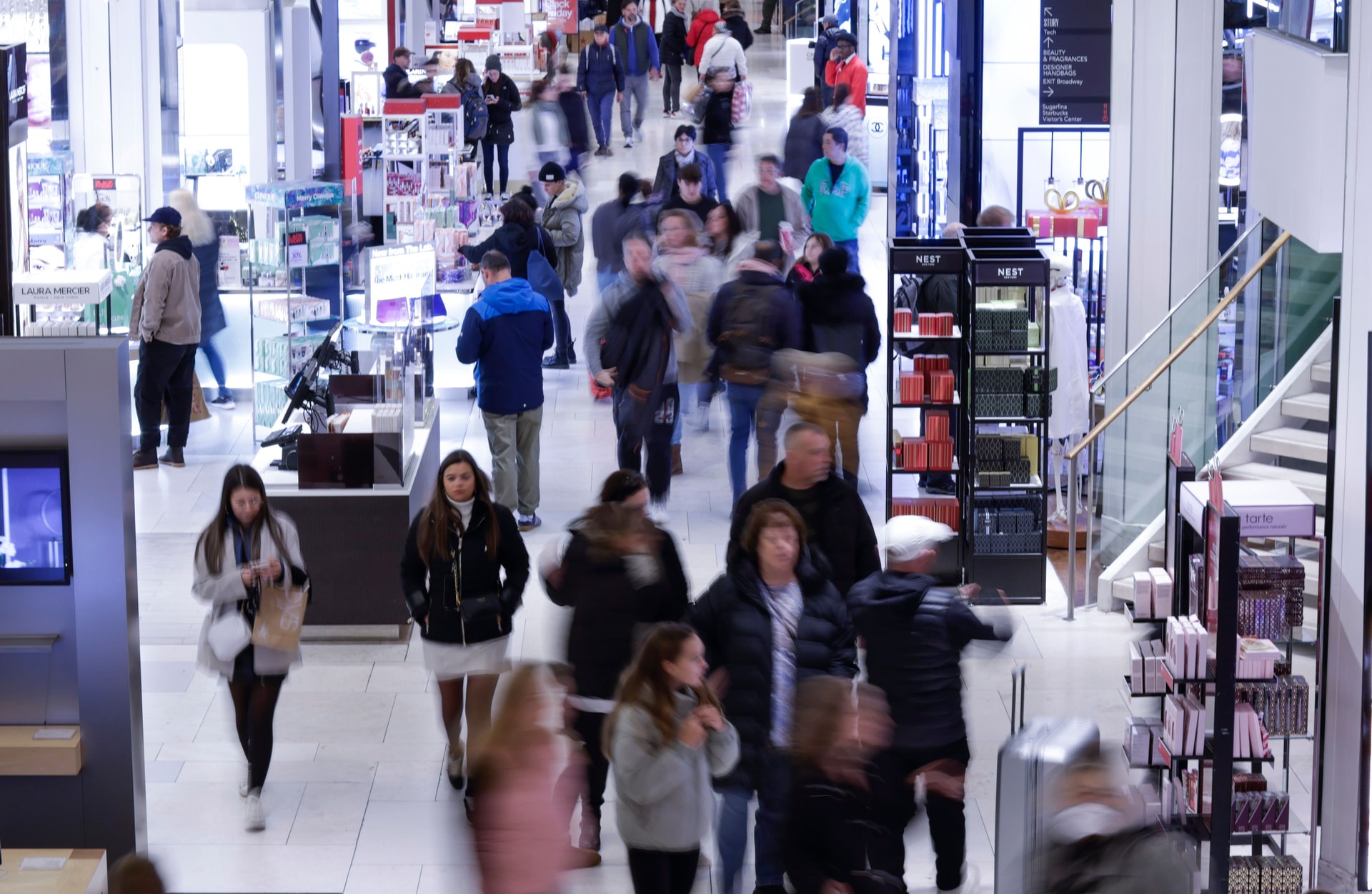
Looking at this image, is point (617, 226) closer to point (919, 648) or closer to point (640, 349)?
point (640, 349)

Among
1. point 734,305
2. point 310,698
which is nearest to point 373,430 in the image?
point 310,698

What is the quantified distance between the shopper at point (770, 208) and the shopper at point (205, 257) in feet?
12.5

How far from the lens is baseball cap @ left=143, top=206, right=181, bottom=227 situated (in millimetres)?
12117

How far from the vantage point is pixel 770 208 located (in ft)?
45.7

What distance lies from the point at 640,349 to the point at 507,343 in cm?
76

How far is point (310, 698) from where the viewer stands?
870cm

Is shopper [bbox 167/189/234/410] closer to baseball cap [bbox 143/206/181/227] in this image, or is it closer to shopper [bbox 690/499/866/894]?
baseball cap [bbox 143/206/181/227]

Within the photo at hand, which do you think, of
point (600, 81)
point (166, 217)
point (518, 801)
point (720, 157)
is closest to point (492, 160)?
point (600, 81)

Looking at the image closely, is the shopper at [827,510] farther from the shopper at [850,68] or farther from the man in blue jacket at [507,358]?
the shopper at [850,68]

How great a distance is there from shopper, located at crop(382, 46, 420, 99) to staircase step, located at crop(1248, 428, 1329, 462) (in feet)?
46.1

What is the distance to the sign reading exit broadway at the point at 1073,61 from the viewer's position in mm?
14547

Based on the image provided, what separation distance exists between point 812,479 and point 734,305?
3.12m

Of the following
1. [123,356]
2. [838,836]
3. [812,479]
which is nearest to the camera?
[838,836]

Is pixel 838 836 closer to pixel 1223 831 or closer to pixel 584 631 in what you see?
pixel 584 631
